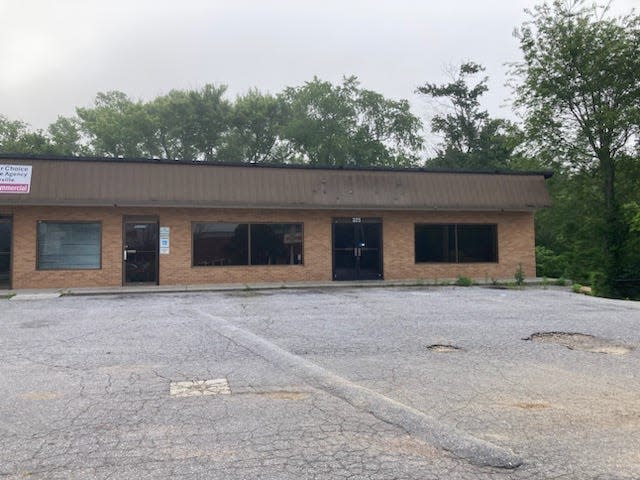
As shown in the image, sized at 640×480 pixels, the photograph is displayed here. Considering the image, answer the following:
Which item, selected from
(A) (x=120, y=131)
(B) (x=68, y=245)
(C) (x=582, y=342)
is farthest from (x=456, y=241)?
(A) (x=120, y=131)

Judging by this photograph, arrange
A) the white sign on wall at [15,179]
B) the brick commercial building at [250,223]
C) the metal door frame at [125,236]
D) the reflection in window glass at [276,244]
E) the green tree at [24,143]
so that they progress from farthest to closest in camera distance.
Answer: the green tree at [24,143] < the reflection in window glass at [276,244] < the metal door frame at [125,236] < the brick commercial building at [250,223] < the white sign on wall at [15,179]

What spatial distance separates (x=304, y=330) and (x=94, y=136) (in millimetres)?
47126

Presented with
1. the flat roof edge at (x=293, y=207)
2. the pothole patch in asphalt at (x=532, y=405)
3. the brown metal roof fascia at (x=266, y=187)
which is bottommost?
the pothole patch in asphalt at (x=532, y=405)

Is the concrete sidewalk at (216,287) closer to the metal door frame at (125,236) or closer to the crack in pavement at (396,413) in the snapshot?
the metal door frame at (125,236)

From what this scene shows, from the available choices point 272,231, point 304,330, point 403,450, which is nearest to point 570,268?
point 272,231

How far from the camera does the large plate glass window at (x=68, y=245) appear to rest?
1775cm

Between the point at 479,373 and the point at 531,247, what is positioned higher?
the point at 531,247

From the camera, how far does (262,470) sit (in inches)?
144

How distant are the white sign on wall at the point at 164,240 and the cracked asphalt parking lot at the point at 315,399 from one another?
803cm

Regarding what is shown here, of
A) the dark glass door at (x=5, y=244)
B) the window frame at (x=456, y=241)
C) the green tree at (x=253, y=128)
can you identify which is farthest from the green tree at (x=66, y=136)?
the window frame at (x=456, y=241)

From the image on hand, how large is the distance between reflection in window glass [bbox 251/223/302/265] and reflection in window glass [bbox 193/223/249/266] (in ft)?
1.22

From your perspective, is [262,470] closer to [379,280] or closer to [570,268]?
[379,280]

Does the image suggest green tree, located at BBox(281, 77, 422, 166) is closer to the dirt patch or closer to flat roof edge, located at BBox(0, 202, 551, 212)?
flat roof edge, located at BBox(0, 202, 551, 212)

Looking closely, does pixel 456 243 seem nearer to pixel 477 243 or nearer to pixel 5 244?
pixel 477 243
